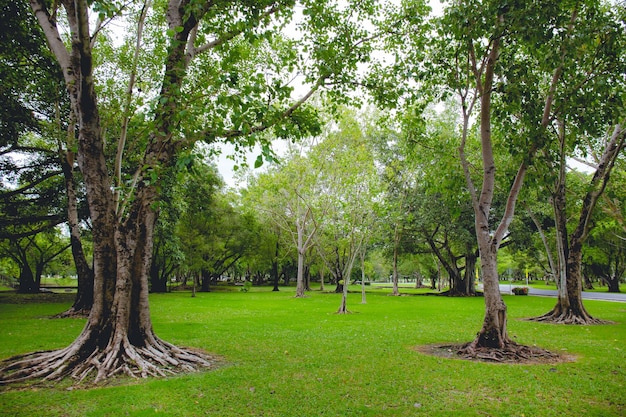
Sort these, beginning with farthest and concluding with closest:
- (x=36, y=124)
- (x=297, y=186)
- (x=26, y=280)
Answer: (x=26, y=280) → (x=297, y=186) → (x=36, y=124)

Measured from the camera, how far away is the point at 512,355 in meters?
9.04

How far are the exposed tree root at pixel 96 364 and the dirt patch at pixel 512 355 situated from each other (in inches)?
220

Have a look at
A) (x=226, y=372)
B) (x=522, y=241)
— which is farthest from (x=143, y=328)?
(x=522, y=241)

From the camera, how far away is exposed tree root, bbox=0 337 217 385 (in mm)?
6996

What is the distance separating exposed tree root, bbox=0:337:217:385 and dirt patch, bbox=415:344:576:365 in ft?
18.3

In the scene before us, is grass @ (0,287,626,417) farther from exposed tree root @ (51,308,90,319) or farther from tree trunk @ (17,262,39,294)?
tree trunk @ (17,262,39,294)

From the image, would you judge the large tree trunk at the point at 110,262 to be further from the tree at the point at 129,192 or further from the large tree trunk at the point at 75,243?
the large tree trunk at the point at 75,243

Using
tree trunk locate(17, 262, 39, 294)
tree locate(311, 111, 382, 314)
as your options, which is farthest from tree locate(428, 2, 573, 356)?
tree trunk locate(17, 262, 39, 294)

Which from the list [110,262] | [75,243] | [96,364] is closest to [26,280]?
[75,243]

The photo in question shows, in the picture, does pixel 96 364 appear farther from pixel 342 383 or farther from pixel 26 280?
pixel 26 280

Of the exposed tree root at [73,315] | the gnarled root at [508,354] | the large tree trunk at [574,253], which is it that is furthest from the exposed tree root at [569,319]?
the exposed tree root at [73,315]

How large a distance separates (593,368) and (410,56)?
7.94 metres

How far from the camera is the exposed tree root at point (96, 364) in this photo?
700 centimetres

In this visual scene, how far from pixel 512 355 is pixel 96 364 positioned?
870cm
